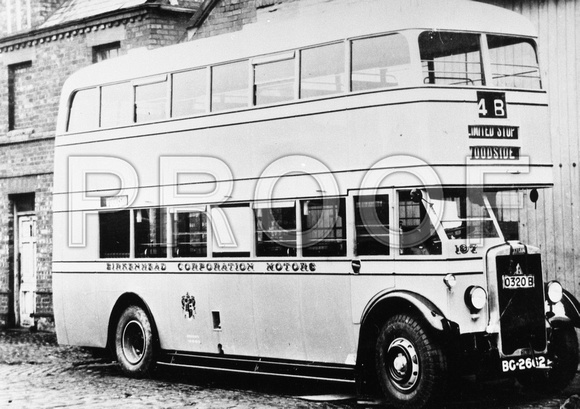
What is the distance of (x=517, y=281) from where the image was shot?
35.8 feet

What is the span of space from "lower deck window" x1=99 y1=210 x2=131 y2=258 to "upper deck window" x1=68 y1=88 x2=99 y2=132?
53.4 inches

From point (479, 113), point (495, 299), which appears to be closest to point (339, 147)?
point (479, 113)

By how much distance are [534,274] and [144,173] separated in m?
5.72

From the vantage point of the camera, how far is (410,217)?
11008 millimetres

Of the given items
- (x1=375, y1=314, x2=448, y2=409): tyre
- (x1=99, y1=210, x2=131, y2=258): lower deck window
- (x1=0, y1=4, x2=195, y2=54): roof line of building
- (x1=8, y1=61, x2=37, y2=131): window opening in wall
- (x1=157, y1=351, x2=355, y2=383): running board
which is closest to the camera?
A: (x1=375, y1=314, x2=448, y2=409): tyre

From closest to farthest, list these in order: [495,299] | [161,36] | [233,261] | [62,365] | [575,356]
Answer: [495,299] → [575,356] → [233,261] → [62,365] → [161,36]

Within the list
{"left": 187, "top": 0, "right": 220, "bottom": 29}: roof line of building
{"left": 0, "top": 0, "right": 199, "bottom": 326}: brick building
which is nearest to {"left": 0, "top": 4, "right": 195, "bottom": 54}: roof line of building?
{"left": 0, "top": 0, "right": 199, "bottom": 326}: brick building

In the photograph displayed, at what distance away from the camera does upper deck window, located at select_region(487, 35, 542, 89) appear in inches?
460

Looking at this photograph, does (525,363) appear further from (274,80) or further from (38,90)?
(38,90)

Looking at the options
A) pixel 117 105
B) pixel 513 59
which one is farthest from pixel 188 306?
pixel 513 59

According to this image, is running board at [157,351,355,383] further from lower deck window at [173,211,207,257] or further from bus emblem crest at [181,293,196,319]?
lower deck window at [173,211,207,257]

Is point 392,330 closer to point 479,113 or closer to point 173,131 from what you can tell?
point 479,113

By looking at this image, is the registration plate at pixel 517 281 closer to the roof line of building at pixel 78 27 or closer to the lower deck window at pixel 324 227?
the lower deck window at pixel 324 227

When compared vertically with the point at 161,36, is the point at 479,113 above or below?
below
